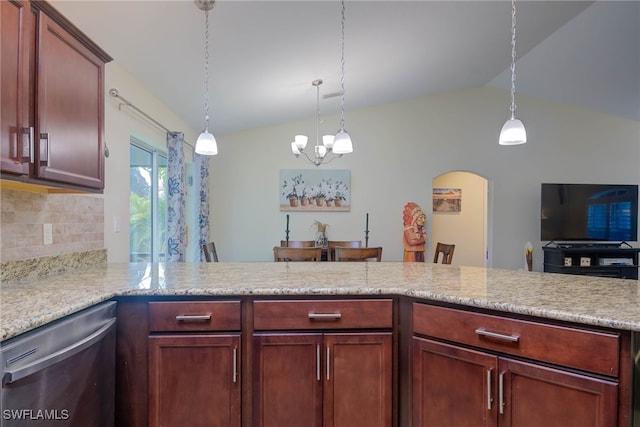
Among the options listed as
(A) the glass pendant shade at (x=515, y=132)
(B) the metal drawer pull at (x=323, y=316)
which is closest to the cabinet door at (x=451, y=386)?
(B) the metal drawer pull at (x=323, y=316)

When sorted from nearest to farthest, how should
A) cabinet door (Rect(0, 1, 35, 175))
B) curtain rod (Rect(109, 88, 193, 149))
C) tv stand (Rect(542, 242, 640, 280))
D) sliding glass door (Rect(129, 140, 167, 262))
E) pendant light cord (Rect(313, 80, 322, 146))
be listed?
1. cabinet door (Rect(0, 1, 35, 175))
2. curtain rod (Rect(109, 88, 193, 149))
3. sliding glass door (Rect(129, 140, 167, 262))
4. pendant light cord (Rect(313, 80, 322, 146))
5. tv stand (Rect(542, 242, 640, 280))

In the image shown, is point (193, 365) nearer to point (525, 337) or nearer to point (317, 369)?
point (317, 369)

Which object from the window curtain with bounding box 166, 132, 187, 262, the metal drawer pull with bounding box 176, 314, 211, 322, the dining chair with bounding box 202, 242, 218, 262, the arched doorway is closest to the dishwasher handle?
the metal drawer pull with bounding box 176, 314, 211, 322

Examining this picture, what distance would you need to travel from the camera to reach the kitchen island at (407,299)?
106cm

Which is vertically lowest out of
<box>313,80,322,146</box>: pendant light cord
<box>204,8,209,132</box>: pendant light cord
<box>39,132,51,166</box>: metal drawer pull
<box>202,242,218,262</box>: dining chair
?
<box>202,242,218,262</box>: dining chair

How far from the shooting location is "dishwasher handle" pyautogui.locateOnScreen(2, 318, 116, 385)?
3.04ft

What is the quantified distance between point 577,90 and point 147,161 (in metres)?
5.50

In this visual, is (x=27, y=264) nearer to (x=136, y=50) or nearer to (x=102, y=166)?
(x=102, y=166)

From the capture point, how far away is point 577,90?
15.2ft

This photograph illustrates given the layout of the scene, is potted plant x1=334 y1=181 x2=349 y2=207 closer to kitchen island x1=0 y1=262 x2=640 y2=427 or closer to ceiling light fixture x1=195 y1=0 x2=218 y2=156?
ceiling light fixture x1=195 y1=0 x2=218 y2=156

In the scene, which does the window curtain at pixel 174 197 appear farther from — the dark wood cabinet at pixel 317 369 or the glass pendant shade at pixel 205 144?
the dark wood cabinet at pixel 317 369

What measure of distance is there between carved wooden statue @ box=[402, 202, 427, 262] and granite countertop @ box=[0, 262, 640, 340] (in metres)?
2.86

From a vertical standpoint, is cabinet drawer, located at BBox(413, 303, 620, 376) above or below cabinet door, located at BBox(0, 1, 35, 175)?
below

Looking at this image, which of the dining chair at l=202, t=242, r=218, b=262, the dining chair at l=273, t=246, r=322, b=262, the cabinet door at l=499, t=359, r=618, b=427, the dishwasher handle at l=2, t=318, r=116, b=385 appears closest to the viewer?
the dishwasher handle at l=2, t=318, r=116, b=385
